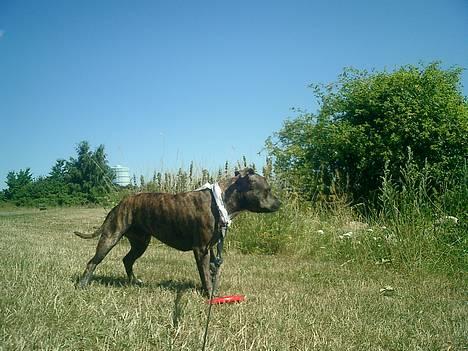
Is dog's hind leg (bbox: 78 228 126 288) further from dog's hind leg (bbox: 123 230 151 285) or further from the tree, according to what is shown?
the tree

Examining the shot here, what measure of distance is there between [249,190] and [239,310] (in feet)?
A: 5.29

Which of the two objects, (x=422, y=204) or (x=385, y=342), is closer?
(x=385, y=342)

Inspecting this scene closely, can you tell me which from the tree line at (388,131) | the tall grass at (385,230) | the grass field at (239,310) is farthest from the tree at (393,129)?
the grass field at (239,310)

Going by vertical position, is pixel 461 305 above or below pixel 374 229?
below

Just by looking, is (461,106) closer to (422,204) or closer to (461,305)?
(422,204)

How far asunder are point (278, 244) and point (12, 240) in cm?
582

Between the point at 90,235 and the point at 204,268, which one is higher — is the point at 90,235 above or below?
above

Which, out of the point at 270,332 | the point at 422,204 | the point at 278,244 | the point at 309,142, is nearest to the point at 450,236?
the point at 422,204

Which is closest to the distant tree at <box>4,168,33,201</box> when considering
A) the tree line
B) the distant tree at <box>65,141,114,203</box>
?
the distant tree at <box>65,141,114,203</box>

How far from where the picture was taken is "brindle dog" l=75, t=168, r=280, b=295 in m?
5.08

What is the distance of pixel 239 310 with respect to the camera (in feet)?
13.8

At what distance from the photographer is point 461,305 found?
4.80m

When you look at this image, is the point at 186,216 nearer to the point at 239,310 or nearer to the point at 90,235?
the point at 239,310

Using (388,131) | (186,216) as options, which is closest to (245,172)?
(186,216)
